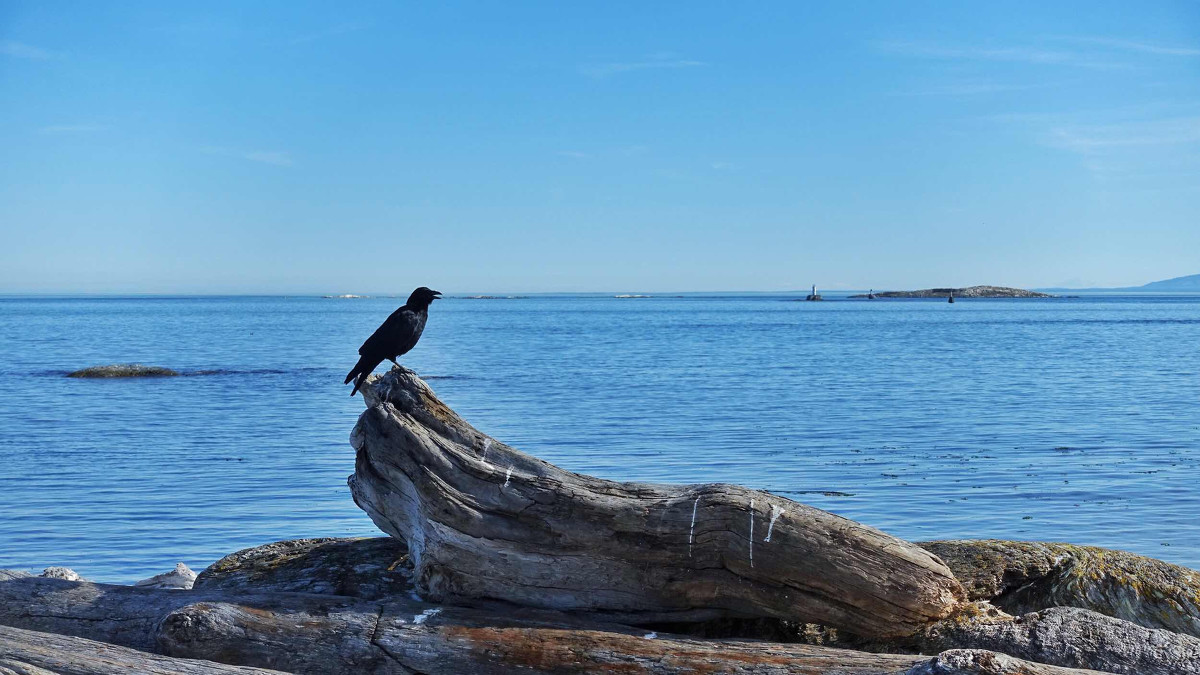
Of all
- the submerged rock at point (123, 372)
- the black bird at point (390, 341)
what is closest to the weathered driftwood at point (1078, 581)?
the black bird at point (390, 341)

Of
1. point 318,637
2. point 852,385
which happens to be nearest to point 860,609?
point 318,637

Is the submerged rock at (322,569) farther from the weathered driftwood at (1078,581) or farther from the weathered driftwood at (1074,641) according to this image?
the weathered driftwood at (1078,581)

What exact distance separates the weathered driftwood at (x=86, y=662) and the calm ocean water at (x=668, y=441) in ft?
14.8

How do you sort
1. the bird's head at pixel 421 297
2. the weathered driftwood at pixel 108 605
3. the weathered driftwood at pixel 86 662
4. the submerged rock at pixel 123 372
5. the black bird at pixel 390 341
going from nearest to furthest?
the weathered driftwood at pixel 86 662
the weathered driftwood at pixel 108 605
the black bird at pixel 390 341
the bird's head at pixel 421 297
the submerged rock at pixel 123 372

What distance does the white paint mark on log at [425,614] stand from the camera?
584 cm

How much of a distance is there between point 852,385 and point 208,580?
26441mm

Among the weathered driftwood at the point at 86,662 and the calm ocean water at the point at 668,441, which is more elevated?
the weathered driftwood at the point at 86,662

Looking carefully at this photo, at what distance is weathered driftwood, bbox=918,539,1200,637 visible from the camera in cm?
612

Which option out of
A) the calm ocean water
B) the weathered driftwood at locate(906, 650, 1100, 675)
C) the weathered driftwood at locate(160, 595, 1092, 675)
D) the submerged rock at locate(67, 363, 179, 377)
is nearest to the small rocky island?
the weathered driftwood at locate(160, 595, 1092, 675)

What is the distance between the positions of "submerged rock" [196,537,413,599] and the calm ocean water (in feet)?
9.93

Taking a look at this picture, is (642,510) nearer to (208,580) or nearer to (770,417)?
(208,580)

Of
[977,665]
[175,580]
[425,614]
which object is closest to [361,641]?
[425,614]


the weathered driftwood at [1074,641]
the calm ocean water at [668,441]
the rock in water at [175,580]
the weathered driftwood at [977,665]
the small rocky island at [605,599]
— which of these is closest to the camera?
the weathered driftwood at [977,665]

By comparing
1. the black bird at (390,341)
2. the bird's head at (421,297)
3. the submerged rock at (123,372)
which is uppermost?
the bird's head at (421,297)
